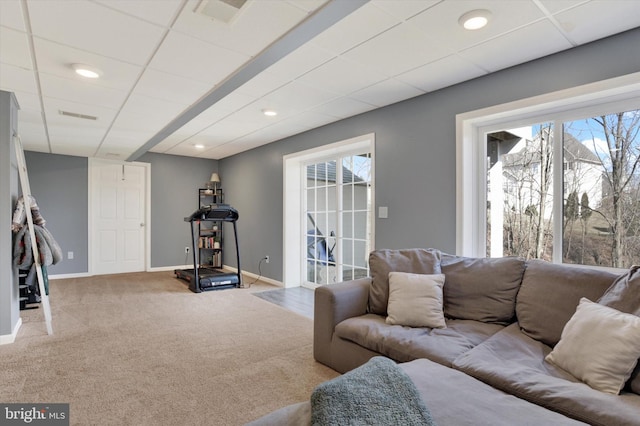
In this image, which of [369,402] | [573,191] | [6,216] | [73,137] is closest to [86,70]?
[6,216]

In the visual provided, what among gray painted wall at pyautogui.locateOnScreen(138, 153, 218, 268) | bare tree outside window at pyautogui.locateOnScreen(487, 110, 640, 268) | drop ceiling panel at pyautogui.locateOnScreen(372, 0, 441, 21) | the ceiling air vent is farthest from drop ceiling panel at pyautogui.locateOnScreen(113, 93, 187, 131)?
bare tree outside window at pyautogui.locateOnScreen(487, 110, 640, 268)

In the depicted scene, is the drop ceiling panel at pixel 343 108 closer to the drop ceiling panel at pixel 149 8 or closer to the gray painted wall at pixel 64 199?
the drop ceiling panel at pixel 149 8

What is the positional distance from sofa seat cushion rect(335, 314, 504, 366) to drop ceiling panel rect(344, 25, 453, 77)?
1.99 m

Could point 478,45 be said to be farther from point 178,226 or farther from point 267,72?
point 178,226

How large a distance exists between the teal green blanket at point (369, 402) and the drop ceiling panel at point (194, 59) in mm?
2370

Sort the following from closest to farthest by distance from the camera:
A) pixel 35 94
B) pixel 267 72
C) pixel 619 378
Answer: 1. pixel 619 378
2. pixel 267 72
3. pixel 35 94

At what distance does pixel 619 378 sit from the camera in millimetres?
1431

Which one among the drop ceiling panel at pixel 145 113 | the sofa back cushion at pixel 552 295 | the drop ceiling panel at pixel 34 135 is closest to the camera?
the sofa back cushion at pixel 552 295

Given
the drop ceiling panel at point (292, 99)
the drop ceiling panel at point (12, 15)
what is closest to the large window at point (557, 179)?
the drop ceiling panel at point (292, 99)

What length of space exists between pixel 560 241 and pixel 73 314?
5.06m

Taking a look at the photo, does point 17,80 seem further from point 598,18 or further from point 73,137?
point 598,18

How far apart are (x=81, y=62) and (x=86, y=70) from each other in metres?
0.15

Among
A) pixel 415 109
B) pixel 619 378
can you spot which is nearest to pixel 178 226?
pixel 415 109

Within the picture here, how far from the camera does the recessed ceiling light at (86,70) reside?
273cm
